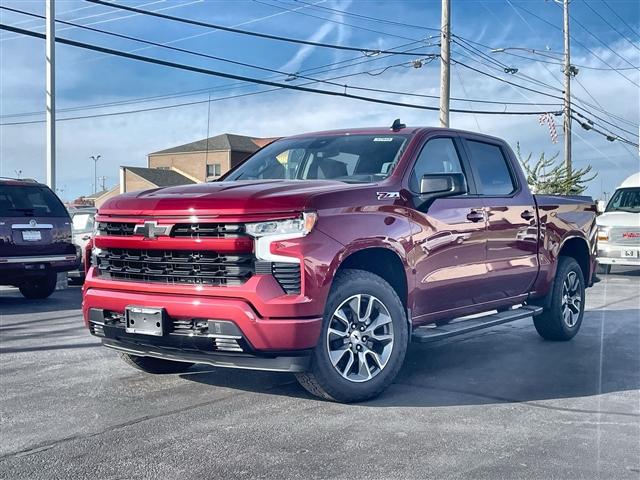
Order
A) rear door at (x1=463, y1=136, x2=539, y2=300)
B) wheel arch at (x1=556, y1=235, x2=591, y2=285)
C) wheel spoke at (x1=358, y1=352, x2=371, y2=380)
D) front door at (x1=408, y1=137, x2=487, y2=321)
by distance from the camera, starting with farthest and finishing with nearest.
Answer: wheel arch at (x1=556, y1=235, x2=591, y2=285) < rear door at (x1=463, y1=136, x2=539, y2=300) < front door at (x1=408, y1=137, x2=487, y2=321) < wheel spoke at (x1=358, y1=352, x2=371, y2=380)

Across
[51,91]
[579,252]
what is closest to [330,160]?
[579,252]

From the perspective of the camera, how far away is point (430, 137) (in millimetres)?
6152

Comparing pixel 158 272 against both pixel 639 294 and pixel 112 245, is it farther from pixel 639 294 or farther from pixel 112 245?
pixel 639 294

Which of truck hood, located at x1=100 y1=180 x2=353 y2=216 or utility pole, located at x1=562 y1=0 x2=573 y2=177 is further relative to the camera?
utility pole, located at x1=562 y1=0 x2=573 y2=177

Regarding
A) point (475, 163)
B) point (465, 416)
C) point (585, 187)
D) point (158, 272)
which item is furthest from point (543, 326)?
point (585, 187)

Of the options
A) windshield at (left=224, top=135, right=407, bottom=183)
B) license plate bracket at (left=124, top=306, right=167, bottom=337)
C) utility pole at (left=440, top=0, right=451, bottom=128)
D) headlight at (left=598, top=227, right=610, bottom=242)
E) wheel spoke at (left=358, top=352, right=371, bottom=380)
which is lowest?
wheel spoke at (left=358, top=352, right=371, bottom=380)

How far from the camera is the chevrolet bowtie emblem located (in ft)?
16.0

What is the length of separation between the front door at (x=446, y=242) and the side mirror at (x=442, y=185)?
0.31 ft

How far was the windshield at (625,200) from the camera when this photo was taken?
16.8m

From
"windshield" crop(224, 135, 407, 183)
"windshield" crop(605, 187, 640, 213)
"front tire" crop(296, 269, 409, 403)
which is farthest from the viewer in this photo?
"windshield" crop(605, 187, 640, 213)

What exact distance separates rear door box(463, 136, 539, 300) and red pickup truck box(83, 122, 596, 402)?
0.08 ft

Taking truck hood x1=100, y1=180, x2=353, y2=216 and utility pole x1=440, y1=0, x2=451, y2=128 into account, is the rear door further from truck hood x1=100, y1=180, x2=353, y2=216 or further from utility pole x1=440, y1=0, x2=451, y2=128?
utility pole x1=440, y1=0, x2=451, y2=128

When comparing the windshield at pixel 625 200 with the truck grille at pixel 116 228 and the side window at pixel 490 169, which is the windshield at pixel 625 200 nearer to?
the side window at pixel 490 169

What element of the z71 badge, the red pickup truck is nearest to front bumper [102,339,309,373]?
the red pickup truck
